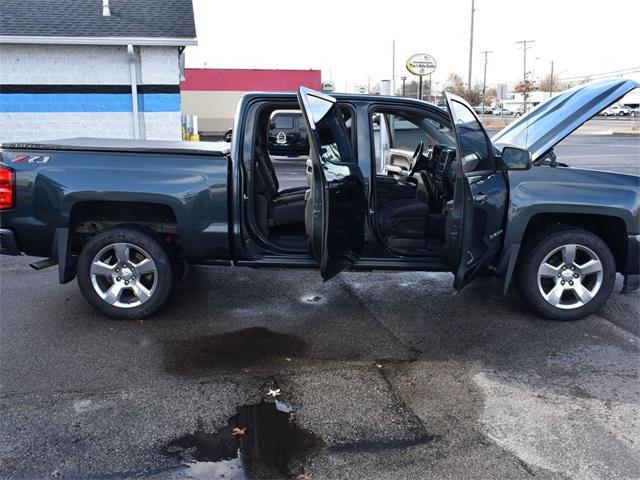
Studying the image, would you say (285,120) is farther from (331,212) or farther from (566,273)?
(566,273)

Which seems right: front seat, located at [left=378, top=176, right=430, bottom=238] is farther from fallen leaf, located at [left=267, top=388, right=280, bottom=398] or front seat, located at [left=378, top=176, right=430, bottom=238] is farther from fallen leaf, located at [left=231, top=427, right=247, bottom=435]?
fallen leaf, located at [left=231, top=427, right=247, bottom=435]

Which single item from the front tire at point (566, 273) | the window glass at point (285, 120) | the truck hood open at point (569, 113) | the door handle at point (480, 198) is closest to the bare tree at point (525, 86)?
the window glass at point (285, 120)

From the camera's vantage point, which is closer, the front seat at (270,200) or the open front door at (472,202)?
the open front door at (472,202)

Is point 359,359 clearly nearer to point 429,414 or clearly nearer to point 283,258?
point 429,414

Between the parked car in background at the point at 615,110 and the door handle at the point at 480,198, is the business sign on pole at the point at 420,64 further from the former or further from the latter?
the door handle at the point at 480,198

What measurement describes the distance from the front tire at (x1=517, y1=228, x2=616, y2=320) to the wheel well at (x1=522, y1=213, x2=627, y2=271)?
0.37ft

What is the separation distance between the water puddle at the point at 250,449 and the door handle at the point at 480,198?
2180 millimetres

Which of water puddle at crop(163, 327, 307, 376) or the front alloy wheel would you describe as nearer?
water puddle at crop(163, 327, 307, 376)

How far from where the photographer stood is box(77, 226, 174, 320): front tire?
16.1ft

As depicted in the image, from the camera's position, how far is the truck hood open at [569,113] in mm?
4941

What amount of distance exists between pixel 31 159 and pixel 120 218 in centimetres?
81

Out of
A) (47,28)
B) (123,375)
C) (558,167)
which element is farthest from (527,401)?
(47,28)

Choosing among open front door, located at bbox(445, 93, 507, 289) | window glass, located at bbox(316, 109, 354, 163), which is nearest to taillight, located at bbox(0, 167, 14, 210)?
window glass, located at bbox(316, 109, 354, 163)

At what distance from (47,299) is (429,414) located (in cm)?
372
